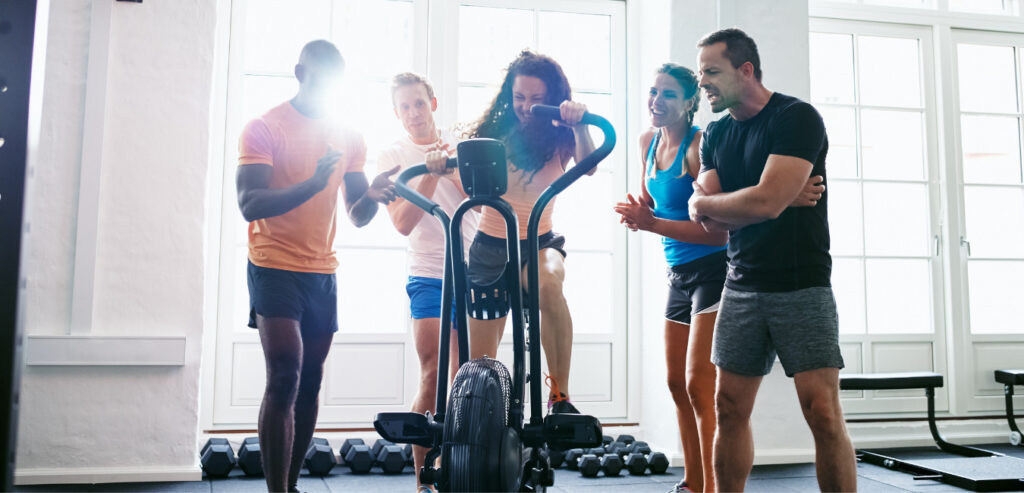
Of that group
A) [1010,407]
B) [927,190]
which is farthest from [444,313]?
[1010,407]

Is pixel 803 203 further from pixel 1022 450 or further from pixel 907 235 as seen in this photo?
pixel 1022 450

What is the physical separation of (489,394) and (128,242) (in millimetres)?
2199

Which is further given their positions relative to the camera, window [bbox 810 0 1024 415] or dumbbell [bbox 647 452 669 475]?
window [bbox 810 0 1024 415]

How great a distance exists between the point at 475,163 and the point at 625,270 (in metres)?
2.46

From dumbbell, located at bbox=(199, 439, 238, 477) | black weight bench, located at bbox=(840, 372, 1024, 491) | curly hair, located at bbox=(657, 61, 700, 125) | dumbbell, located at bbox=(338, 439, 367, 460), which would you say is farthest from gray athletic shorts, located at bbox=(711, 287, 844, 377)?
dumbbell, located at bbox=(199, 439, 238, 477)

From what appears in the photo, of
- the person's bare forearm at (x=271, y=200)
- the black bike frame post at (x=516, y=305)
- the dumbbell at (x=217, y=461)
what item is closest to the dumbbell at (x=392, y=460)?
the dumbbell at (x=217, y=461)

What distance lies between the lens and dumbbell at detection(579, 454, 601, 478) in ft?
10.8

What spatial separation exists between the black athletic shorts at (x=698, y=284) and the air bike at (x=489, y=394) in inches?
26.0

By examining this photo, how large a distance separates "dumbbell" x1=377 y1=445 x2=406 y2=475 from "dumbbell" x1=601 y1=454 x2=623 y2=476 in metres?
0.92

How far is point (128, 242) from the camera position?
3.13 m

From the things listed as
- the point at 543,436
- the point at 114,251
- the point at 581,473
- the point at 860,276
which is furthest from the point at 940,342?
the point at 114,251

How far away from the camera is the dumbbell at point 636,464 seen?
3377 mm

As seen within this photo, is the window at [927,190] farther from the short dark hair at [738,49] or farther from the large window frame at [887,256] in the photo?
the short dark hair at [738,49]

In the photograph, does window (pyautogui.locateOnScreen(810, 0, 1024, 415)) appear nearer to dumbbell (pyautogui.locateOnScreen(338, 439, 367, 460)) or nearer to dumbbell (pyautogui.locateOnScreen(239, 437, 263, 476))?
dumbbell (pyautogui.locateOnScreen(338, 439, 367, 460))
